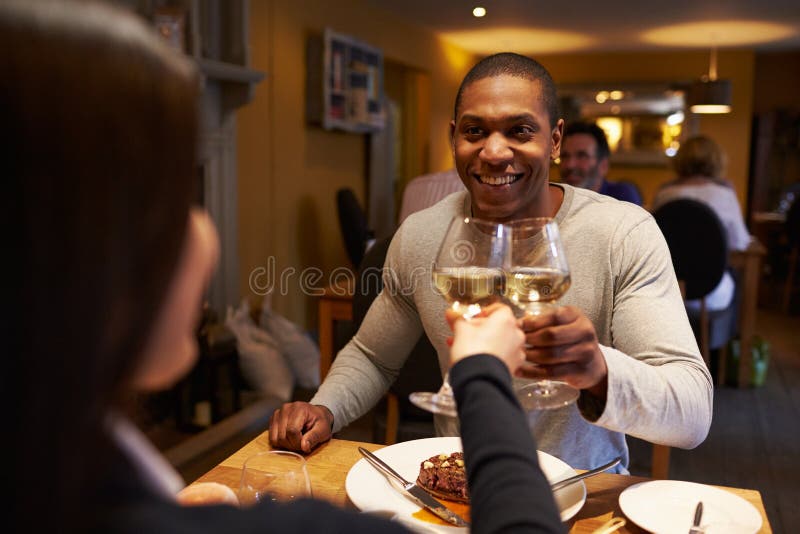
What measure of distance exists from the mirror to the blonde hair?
4.44 m

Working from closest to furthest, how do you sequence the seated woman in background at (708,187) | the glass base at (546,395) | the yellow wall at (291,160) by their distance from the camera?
1. the glass base at (546,395)
2. the seated woman in background at (708,187)
3. the yellow wall at (291,160)

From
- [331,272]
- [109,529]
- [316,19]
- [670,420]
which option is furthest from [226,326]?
[109,529]

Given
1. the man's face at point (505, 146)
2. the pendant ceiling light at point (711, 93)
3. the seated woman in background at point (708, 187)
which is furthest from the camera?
the pendant ceiling light at point (711, 93)

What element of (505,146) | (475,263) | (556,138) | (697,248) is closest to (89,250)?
(475,263)

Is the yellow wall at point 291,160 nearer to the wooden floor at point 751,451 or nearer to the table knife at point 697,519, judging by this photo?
the wooden floor at point 751,451

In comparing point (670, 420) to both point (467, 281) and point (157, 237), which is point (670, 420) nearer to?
point (467, 281)

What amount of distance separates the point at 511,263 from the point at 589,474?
14.3 inches

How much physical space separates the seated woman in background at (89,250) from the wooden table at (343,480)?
577 mm

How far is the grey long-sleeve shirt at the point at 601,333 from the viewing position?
43.4 inches

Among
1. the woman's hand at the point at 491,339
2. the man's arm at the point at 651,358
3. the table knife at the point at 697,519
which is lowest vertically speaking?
the table knife at the point at 697,519

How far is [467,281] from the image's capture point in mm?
851

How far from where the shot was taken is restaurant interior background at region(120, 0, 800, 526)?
13.3 feet

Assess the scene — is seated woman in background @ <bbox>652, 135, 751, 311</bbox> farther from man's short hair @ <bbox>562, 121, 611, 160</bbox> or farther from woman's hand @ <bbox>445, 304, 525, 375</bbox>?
woman's hand @ <bbox>445, 304, 525, 375</bbox>

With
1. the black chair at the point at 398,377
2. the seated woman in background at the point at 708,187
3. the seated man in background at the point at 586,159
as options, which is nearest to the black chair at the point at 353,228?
the seated man in background at the point at 586,159
